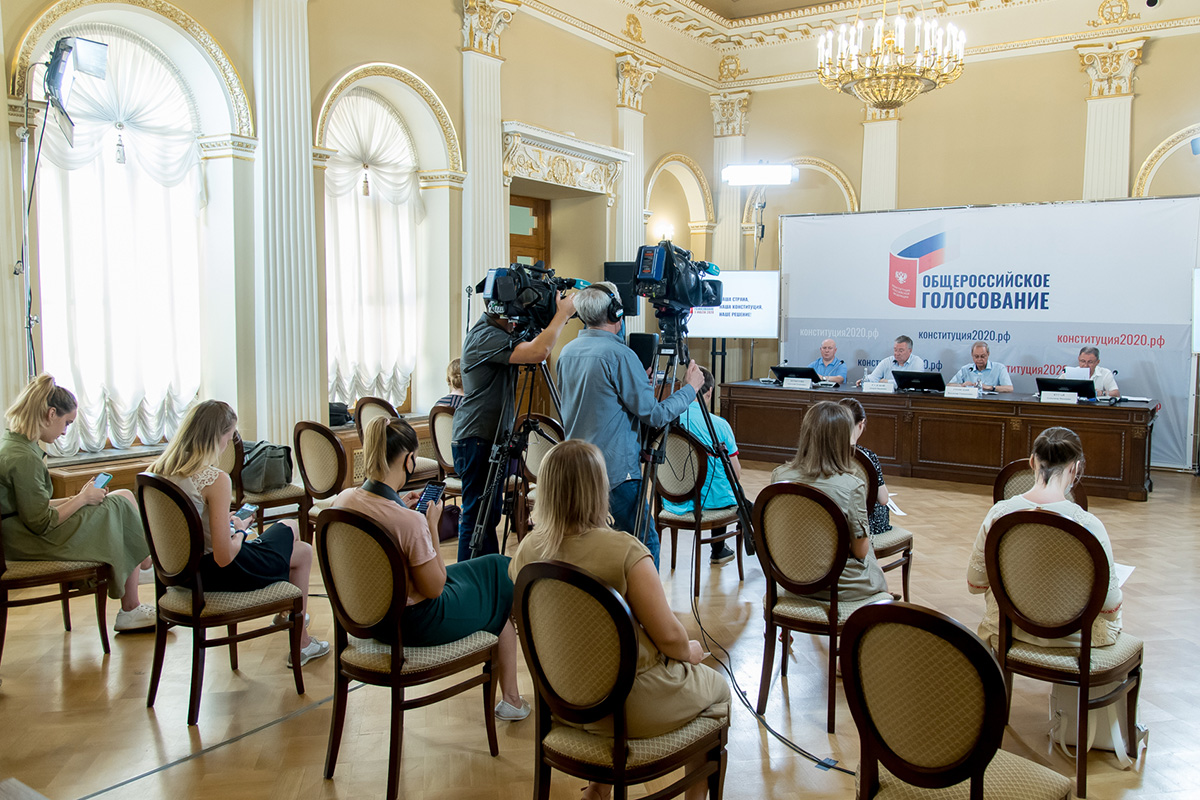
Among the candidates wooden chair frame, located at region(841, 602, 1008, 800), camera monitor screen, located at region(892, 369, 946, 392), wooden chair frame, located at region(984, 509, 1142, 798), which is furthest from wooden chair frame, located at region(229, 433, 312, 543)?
camera monitor screen, located at region(892, 369, 946, 392)

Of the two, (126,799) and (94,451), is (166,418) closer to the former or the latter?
(94,451)

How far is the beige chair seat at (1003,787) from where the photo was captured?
193 centimetres

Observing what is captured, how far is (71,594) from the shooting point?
3619 mm

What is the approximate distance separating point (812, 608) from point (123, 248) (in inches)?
185

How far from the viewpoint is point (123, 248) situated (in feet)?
18.2

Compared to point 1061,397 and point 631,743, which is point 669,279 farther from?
point 1061,397

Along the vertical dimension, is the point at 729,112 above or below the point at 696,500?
above

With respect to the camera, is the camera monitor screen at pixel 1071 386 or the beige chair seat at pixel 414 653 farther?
the camera monitor screen at pixel 1071 386

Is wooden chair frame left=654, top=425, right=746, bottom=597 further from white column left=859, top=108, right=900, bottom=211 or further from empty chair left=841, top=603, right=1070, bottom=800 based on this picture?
white column left=859, top=108, right=900, bottom=211

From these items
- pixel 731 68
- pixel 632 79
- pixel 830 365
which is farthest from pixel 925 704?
pixel 731 68

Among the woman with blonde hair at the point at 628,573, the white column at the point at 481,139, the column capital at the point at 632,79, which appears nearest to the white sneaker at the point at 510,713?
the woman with blonde hair at the point at 628,573

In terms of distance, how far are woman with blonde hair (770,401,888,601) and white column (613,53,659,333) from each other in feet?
20.0

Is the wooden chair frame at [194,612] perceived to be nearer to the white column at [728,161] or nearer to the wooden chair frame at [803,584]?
the wooden chair frame at [803,584]

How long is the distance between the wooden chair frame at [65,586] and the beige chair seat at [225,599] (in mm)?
576
